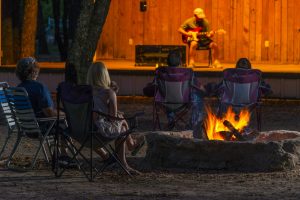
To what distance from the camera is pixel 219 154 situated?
436 inches

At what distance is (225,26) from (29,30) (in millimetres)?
4871

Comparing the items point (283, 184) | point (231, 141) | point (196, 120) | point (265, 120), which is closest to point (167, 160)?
point (231, 141)

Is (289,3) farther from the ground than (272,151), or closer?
farther from the ground

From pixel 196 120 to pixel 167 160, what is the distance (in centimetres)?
266

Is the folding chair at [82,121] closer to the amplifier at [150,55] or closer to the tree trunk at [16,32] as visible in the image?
the amplifier at [150,55]

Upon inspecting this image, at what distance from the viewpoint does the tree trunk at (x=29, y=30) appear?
77.6ft

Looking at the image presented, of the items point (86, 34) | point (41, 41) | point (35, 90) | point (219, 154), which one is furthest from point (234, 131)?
point (41, 41)

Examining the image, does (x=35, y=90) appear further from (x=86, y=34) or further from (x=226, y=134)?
(x=86, y=34)

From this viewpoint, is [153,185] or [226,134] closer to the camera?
[153,185]

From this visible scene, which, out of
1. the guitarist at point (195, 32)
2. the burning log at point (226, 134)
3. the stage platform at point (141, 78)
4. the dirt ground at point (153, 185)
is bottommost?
the dirt ground at point (153, 185)

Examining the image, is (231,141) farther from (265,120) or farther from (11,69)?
(11,69)

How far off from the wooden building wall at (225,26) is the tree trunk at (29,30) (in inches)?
128

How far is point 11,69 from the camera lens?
70.8 ft

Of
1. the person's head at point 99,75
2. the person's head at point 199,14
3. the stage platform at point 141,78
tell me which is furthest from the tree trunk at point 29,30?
the person's head at point 99,75
